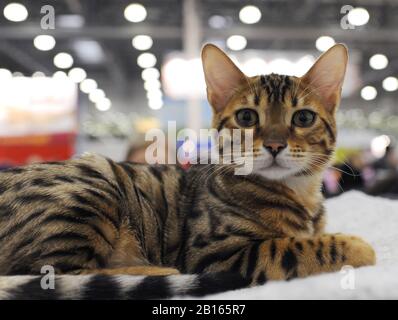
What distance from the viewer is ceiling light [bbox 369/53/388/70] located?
458cm

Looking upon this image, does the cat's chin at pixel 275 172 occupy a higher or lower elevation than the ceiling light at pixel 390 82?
lower

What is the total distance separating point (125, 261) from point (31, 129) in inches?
57.1

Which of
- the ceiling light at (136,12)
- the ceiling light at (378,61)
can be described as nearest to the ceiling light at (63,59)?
the ceiling light at (136,12)

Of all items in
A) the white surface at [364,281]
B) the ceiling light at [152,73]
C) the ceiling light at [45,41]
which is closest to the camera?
the white surface at [364,281]

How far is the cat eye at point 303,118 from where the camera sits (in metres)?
0.80

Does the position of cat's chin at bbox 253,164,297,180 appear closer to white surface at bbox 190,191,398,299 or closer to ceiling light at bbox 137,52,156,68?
white surface at bbox 190,191,398,299

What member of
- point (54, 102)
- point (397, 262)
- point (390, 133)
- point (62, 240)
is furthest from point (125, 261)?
point (390, 133)

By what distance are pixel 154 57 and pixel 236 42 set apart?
0.99m

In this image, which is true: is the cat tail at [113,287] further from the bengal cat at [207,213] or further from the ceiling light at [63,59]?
the ceiling light at [63,59]

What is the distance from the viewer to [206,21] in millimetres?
3689

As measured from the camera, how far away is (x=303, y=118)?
0.81 m

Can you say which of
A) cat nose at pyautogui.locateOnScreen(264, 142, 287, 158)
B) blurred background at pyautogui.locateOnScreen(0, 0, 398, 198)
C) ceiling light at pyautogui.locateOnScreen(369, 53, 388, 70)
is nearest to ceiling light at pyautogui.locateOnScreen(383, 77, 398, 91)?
blurred background at pyautogui.locateOnScreen(0, 0, 398, 198)

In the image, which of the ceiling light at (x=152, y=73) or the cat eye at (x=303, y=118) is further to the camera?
the ceiling light at (x=152, y=73)

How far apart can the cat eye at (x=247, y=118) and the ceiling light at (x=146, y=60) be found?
3.59 metres
